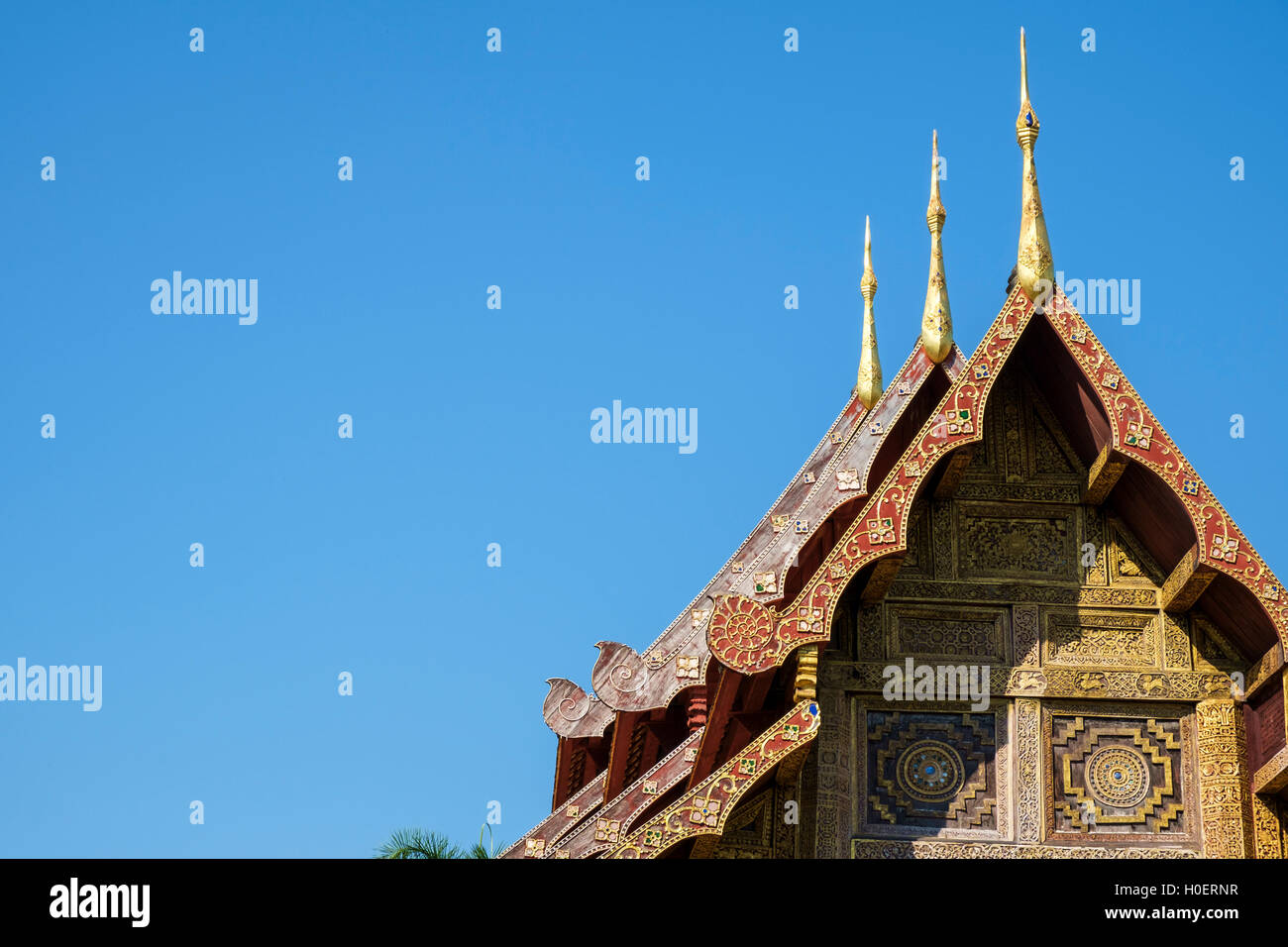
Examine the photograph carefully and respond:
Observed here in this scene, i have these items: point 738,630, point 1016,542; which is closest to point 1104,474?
point 1016,542

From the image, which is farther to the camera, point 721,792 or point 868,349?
point 868,349

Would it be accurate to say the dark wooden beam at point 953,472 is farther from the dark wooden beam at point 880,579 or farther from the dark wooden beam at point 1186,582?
the dark wooden beam at point 1186,582

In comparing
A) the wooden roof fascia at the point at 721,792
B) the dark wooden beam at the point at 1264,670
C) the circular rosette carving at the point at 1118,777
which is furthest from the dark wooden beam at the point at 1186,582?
the wooden roof fascia at the point at 721,792

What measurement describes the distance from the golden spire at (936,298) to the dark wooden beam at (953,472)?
935mm

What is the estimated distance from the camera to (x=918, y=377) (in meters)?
13.9

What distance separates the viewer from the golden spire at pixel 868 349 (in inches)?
675

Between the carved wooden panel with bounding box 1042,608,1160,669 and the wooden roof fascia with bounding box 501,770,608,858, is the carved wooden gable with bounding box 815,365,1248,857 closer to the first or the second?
the carved wooden panel with bounding box 1042,608,1160,669

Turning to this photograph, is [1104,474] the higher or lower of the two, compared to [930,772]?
higher

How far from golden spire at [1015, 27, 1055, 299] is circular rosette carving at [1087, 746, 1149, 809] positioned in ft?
10.1

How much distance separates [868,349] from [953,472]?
16.1 feet

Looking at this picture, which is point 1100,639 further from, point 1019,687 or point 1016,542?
point 1016,542
